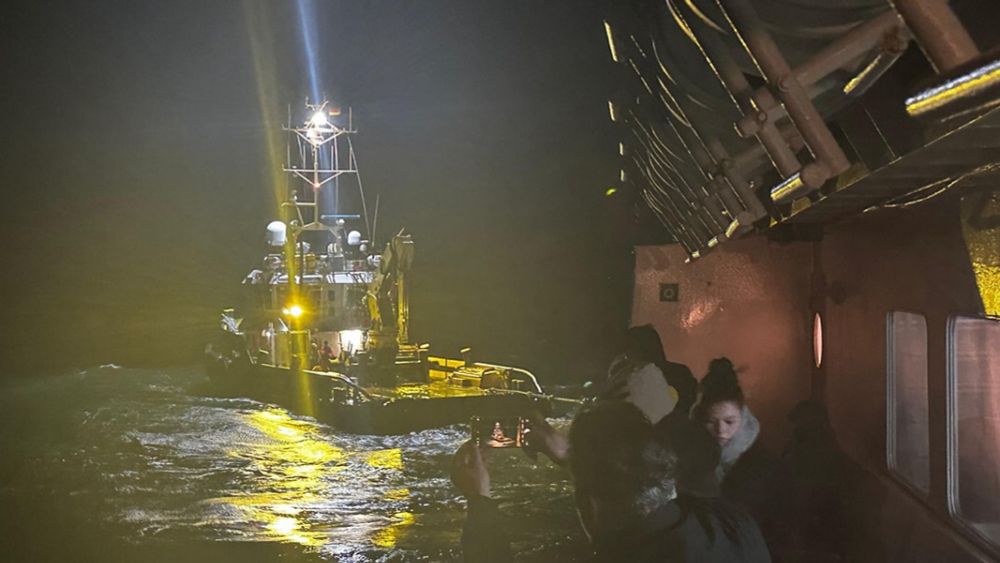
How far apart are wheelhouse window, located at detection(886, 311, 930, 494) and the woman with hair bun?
83cm

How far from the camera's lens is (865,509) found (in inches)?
197

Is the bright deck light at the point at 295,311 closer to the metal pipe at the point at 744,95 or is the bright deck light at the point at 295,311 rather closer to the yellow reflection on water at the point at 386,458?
the yellow reflection on water at the point at 386,458

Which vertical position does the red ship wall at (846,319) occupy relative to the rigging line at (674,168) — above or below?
below

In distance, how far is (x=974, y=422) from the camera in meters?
3.98

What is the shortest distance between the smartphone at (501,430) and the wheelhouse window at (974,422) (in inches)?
79.5

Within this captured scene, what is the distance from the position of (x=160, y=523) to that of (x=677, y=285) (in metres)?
7.12

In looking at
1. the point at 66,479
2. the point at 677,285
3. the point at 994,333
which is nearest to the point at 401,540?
the point at 677,285

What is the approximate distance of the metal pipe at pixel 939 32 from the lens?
153 centimetres

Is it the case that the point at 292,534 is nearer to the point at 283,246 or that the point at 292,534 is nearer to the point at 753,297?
the point at 753,297

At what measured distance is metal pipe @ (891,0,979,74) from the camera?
1.53 m

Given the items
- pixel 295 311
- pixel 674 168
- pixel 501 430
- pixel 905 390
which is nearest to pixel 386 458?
pixel 295 311

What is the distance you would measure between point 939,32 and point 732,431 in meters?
2.79

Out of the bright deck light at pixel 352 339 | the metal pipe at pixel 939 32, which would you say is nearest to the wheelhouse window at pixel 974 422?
the metal pipe at pixel 939 32

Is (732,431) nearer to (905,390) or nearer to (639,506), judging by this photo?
(905,390)
